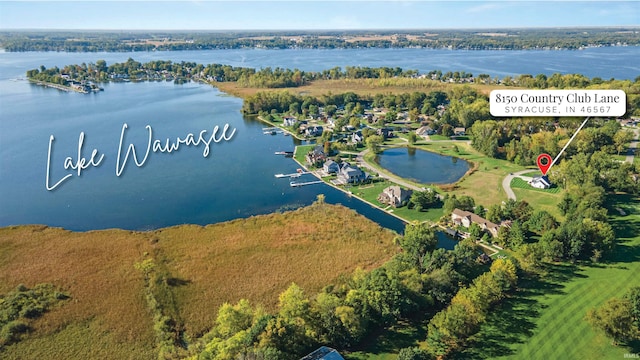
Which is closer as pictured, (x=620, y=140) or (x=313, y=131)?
(x=620, y=140)

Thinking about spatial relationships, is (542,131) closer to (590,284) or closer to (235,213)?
(590,284)

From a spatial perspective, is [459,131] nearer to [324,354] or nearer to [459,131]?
[459,131]

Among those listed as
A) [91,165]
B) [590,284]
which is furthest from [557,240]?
[91,165]

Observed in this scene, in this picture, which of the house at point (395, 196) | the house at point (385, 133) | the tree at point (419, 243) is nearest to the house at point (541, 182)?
the house at point (395, 196)

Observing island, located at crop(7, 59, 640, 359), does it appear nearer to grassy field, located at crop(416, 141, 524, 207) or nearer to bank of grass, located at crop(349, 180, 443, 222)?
bank of grass, located at crop(349, 180, 443, 222)

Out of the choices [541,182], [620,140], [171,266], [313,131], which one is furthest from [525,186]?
[171,266]

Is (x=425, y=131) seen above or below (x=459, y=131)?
above
